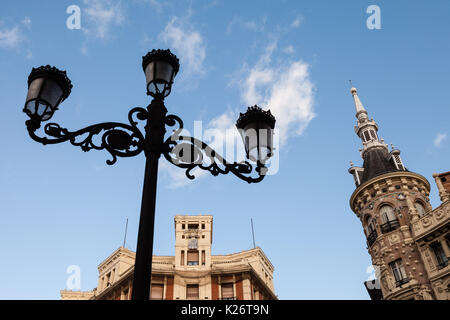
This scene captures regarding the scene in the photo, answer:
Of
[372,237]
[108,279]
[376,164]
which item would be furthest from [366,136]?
[108,279]

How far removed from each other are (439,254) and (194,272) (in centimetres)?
1942

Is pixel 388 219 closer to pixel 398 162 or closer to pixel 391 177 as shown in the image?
pixel 391 177

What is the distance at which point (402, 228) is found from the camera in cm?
2681

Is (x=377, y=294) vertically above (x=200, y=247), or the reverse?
(x=200, y=247)

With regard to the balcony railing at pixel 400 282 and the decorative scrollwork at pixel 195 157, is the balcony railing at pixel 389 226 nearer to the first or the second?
the balcony railing at pixel 400 282

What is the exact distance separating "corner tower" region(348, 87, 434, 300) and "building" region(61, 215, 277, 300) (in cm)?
1101

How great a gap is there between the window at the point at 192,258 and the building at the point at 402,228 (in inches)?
586

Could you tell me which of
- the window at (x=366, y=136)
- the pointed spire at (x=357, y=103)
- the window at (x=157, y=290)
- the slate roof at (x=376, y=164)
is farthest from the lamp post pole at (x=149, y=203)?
the pointed spire at (x=357, y=103)

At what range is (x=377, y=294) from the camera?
1123 inches

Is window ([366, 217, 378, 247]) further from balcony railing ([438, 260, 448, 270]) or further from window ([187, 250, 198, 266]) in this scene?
window ([187, 250, 198, 266])
